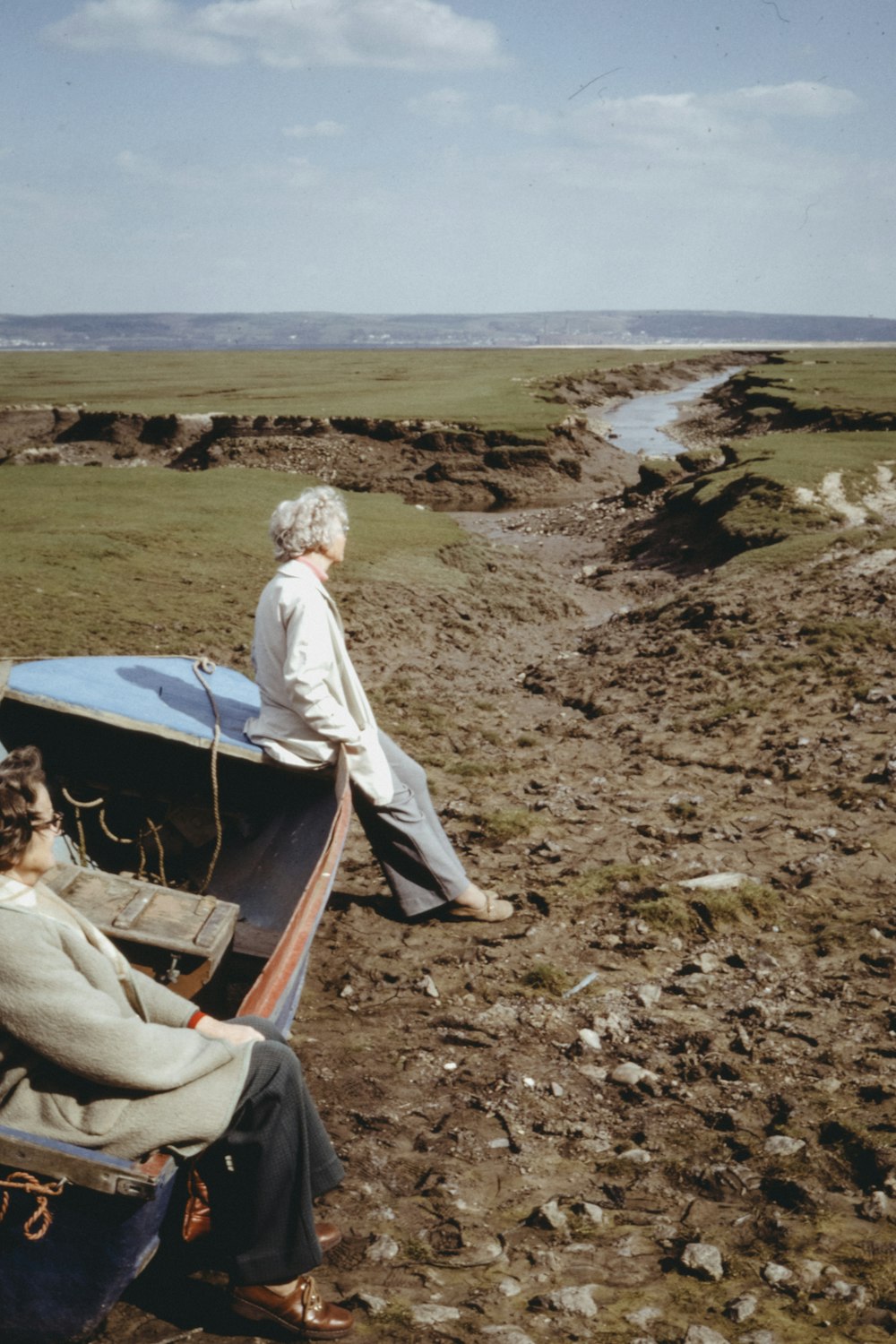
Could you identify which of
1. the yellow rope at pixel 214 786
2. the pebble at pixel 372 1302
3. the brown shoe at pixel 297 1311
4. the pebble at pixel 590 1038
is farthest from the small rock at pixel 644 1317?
the yellow rope at pixel 214 786

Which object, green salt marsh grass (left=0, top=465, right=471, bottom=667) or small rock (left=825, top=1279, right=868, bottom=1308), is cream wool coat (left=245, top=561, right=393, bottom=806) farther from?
green salt marsh grass (left=0, top=465, right=471, bottom=667)

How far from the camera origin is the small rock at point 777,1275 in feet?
13.3

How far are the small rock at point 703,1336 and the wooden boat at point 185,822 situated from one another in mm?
1998

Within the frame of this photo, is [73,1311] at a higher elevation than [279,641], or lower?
lower

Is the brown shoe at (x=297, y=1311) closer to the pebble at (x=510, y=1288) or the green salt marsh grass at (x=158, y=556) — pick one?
the pebble at (x=510, y=1288)

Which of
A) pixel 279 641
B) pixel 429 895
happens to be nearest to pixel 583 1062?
pixel 429 895

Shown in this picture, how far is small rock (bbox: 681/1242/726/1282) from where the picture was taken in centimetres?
412

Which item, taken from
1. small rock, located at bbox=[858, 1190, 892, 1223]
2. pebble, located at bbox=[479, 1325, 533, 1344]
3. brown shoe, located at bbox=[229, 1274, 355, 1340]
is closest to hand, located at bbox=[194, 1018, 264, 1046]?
brown shoe, located at bbox=[229, 1274, 355, 1340]

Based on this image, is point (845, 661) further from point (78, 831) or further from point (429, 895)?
point (78, 831)

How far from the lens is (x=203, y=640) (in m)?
14.0

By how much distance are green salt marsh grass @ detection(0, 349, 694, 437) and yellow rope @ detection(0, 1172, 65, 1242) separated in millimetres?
34099

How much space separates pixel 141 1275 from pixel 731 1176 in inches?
103

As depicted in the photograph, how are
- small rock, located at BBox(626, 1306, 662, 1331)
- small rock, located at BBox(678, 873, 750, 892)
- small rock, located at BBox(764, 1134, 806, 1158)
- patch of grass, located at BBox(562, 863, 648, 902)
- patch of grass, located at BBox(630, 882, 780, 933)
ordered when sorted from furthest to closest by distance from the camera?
1. patch of grass, located at BBox(562, 863, 648, 902)
2. small rock, located at BBox(678, 873, 750, 892)
3. patch of grass, located at BBox(630, 882, 780, 933)
4. small rock, located at BBox(764, 1134, 806, 1158)
5. small rock, located at BBox(626, 1306, 662, 1331)

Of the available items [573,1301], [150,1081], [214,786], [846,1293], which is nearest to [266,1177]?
[150,1081]
